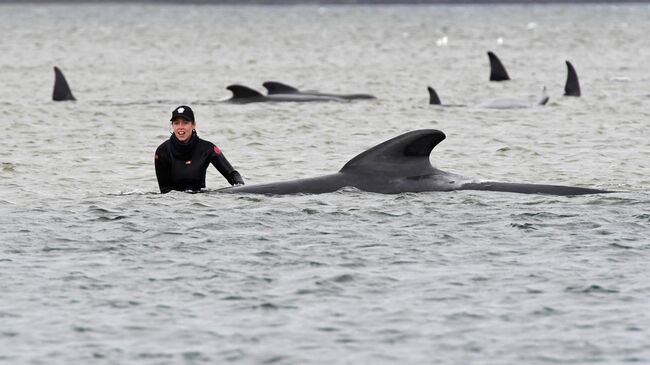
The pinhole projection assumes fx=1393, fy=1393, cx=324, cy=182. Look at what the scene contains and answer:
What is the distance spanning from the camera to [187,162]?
16.7m

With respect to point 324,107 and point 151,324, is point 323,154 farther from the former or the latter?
point 151,324

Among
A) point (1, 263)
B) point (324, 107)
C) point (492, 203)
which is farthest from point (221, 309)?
point (324, 107)

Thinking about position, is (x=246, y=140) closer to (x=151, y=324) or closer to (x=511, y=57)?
(x=151, y=324)

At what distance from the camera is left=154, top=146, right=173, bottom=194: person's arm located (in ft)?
54.4

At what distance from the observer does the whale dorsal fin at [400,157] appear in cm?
1579

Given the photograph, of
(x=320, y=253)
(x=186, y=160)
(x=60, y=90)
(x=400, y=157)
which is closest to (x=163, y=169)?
(x=186, y=160)

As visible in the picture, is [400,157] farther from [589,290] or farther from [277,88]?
[277,88]

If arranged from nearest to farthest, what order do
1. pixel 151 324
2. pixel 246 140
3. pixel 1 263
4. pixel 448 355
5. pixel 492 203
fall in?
1. pixel 448 355
2. pixel 151 324
3. pixel 1 263
4. pixel 492 203
5. pixel 246 140

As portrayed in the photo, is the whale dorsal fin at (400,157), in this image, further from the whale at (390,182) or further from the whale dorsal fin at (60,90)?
the whale dorsal fin at (60,90)

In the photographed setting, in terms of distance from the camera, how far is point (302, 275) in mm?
12617

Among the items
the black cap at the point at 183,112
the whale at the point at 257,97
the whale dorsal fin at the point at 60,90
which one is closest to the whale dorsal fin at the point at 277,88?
the whale at the point at 257,97

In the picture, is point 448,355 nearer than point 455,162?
Yes

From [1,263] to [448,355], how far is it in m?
5.04

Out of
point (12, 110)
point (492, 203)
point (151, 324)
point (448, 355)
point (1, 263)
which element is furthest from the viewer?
point (12, 110)
